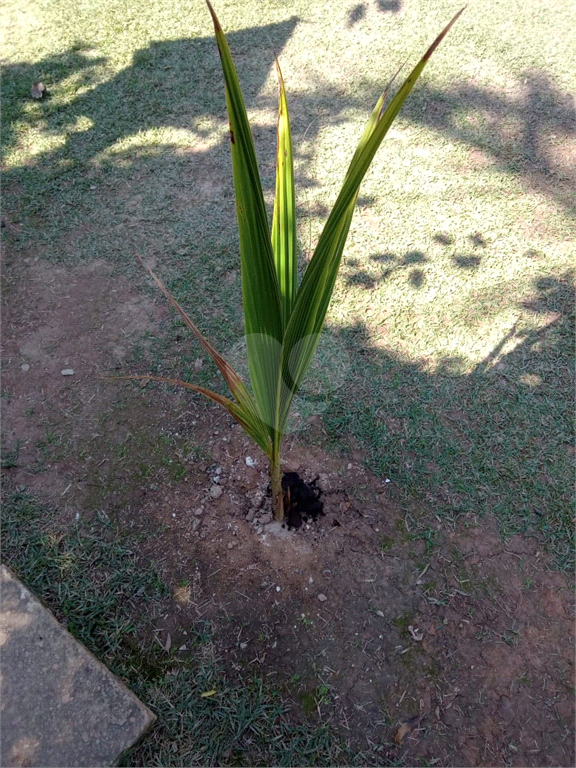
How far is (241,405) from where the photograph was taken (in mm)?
1646

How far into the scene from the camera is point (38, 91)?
4262 millimetres

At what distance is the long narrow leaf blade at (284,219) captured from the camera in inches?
59.5

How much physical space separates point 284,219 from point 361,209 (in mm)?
2085

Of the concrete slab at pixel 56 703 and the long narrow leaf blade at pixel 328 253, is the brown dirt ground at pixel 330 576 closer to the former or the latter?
the concrete slab at pixel 56 703

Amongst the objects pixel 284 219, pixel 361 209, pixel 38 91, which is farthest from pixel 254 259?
pixel 38 91

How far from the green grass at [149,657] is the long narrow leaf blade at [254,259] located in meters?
→ 0.90

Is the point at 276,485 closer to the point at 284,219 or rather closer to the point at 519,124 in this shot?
the point at 284,219

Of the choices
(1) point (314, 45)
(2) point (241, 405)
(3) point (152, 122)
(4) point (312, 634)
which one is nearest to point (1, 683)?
(4) point (312, 634)

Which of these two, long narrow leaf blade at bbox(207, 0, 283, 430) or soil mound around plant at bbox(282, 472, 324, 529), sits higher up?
long narrow leaf blade at bbox(207, 0, 283, 430)

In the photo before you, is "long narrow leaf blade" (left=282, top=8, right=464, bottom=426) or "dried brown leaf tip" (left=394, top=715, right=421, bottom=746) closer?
"long narrow leaf blade" (left=282, top=8, right=464, bottom=426)

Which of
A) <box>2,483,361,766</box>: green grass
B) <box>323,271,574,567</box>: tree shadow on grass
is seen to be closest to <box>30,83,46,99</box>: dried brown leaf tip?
<box>323,271,574,567</box>: tree shadow on grass

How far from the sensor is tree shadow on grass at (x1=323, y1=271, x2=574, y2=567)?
7.85ft

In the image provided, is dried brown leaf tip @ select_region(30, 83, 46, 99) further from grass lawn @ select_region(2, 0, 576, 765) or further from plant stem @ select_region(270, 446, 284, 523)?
plant stem @ select_region(270, 446, 284, 523)

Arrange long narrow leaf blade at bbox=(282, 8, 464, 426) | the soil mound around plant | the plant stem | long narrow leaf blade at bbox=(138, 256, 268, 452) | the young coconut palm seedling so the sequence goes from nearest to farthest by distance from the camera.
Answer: long narrow leaf blade at bbox=(282, 8, 464, 426) < the young coconut palm seedling < long narrow leaf blade at bbox=(138, 256, 268, 452) < the plant stem < the soil mound around plant
